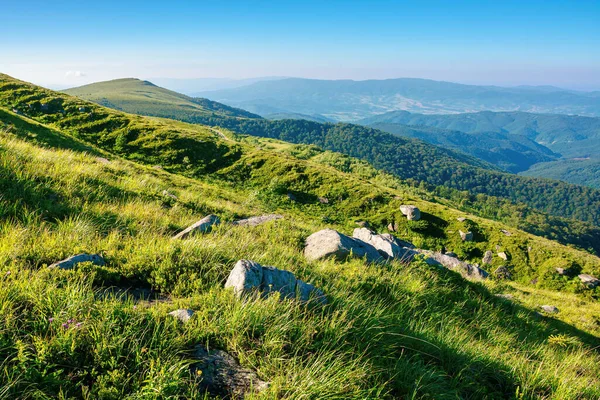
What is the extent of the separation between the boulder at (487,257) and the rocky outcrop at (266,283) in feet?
115

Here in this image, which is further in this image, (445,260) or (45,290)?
(445,260)

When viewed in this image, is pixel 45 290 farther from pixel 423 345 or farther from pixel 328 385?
pixel 423 345

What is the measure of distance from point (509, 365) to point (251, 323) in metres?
4.41

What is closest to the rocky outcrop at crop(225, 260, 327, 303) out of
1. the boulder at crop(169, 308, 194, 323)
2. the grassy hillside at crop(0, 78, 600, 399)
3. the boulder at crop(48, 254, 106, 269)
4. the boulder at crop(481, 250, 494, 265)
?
the grassy hillside at crop(0, 78, 600, 399)

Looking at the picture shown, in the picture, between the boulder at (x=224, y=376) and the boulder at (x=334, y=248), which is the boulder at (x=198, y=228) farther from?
the boulder at (x=224, y=376)

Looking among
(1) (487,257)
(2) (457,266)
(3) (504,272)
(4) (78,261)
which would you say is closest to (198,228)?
(4) (78,261)

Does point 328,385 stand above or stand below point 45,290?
below

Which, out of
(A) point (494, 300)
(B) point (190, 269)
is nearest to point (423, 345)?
(B) point (190, 269)

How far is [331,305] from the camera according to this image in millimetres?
4965

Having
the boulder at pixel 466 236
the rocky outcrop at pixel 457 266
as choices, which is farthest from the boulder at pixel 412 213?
the rocky outcrop at pixel 457 266

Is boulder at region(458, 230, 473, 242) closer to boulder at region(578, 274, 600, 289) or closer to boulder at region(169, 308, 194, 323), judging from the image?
boulder at region(578, 274, 600, 289)

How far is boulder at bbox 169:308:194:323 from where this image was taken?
379cm

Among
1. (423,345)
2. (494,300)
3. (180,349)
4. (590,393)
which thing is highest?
(180,349)

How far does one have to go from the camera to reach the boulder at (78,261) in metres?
4.37
